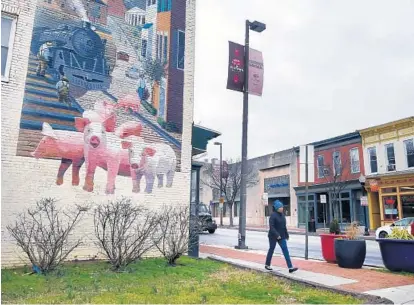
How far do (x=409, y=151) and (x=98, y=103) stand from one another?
79.1 feet

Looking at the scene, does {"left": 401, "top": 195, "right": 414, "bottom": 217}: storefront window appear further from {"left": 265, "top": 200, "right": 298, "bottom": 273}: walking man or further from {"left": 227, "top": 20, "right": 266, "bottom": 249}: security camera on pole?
{"left": 265, "top": 200, "right": 298, "bottom": 273}: walking man

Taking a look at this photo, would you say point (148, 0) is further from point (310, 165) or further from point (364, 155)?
point (364, 155)

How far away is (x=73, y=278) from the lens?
7.96m

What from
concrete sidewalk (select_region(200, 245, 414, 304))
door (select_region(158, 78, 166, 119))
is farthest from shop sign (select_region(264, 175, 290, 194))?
concrete sidewalk (select_region(200, 245, 414, 304))

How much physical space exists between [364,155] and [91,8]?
25.5 metres

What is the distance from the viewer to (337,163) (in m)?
32.8

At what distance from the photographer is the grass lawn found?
20.6ft

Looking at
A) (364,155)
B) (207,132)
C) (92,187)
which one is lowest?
(92,187)

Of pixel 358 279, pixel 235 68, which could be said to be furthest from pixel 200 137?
pixel 358 279

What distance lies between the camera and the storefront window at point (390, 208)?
27.9 m

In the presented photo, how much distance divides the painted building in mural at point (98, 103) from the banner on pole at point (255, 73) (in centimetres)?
360

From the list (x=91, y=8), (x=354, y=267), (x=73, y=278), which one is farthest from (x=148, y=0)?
(x=354, y=267)

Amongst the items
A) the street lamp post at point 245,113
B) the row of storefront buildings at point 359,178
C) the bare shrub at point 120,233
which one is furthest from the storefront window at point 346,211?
the bare shrub at point 120,233

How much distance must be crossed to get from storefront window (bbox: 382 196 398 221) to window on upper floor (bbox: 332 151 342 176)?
4.35 metres
